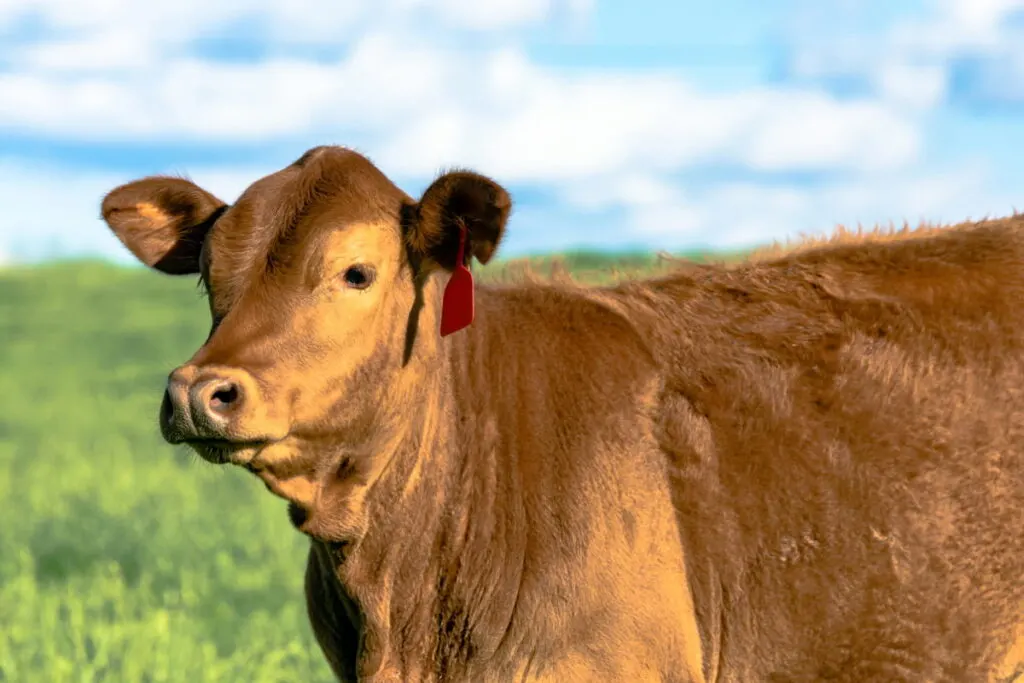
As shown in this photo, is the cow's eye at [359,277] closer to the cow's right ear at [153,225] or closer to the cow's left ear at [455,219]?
the cow's left ear at [455,219]

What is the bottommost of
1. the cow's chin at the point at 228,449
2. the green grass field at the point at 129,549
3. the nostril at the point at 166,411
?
the green grass field at the point at 129,549

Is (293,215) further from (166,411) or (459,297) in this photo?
(166,411)

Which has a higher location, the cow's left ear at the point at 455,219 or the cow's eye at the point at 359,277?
the cow's left ear at the point at 455,219

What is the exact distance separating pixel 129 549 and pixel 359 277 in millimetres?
8639

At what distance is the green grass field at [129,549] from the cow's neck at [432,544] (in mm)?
858

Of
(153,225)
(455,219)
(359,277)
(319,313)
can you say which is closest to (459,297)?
(455,219)

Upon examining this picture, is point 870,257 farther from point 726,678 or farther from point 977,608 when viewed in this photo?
point 726,678

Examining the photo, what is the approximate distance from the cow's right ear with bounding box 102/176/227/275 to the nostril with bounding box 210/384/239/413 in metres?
1.40

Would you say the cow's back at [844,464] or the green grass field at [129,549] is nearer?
the cow's back at [844,464]

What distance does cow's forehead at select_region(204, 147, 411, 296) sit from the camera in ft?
16.1

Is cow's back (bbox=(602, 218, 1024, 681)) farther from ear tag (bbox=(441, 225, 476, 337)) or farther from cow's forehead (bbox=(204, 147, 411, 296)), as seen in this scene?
cow's forehead (bbox=(204, 147, 411, 296))

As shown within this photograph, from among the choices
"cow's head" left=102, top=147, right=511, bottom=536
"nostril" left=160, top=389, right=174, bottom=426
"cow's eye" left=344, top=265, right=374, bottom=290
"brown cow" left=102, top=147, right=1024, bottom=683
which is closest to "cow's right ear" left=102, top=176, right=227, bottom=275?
"brown cow" left=102, top=147, right=1024, bottom=683

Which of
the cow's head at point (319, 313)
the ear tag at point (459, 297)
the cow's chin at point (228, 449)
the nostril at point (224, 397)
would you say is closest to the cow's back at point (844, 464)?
the ear tag at point (459, 297)

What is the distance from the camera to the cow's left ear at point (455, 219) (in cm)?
498
